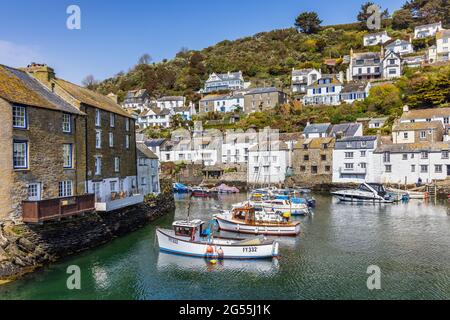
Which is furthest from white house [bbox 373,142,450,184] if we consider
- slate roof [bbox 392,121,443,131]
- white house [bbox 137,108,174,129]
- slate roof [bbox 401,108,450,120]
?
white house [bbox 137,108,174,129]

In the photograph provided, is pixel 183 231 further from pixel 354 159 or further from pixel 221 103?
pixel 221 103

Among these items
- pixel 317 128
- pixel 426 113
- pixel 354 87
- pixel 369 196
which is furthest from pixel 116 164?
pixel 354 87

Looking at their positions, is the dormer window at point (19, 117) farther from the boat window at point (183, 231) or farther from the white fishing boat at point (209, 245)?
the boat window at point (183, 231)

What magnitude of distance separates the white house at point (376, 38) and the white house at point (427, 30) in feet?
28.4

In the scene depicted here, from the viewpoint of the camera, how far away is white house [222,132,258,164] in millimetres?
84000

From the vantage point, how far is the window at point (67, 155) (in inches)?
1175

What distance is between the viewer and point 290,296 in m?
21.2

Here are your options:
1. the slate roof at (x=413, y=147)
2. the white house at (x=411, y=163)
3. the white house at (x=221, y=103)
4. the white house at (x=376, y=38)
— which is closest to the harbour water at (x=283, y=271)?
the white house at (x=411, y=163)

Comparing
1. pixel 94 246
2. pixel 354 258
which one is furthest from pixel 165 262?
pixel 354 258

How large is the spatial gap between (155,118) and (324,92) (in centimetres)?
4990

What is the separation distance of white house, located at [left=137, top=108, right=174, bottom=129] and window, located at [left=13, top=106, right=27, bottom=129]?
87.0 meters

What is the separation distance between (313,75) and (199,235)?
3516 inches

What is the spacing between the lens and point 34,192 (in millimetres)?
26484
